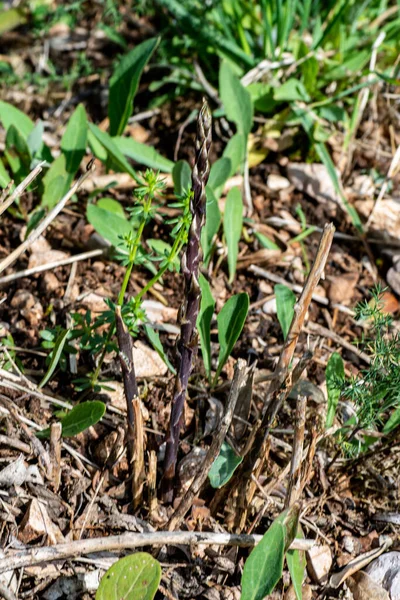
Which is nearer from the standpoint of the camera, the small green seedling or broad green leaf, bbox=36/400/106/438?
broad green leaf, bbox=36/400/106/438

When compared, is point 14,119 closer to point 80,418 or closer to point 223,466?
point 80,418

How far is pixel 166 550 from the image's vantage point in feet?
6.63

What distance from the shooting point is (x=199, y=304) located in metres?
1.76

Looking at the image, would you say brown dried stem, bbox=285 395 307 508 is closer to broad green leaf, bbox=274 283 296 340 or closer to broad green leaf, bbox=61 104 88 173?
broad green leaf, bbox=274 283 296 340

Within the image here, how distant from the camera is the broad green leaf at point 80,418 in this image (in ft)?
6.59

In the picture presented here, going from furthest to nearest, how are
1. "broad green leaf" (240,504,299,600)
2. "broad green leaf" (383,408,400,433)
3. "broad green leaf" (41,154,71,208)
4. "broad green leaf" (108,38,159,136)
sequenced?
"broad green leaf" (108,38,159,136) → "broad green leaf" (41,154,71,208) → "broad green leaf" (383,408,400,433) → "broad green leaf" (240,504,299,600)

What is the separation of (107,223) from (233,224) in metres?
0.52

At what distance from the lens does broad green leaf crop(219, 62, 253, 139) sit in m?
3.04

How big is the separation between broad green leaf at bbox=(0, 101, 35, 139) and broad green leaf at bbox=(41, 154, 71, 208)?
233mm

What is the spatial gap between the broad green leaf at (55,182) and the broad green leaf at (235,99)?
2.45 feet

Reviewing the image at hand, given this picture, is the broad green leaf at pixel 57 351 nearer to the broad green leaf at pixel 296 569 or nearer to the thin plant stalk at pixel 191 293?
the thin plant stalk at pixel 191 293

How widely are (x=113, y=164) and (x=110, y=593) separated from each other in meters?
1.77

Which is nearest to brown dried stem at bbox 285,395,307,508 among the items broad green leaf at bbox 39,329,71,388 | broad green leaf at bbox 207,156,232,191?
broad green leaf at bbox 39,329,71,388

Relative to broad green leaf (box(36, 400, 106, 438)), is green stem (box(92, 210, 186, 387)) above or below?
above
